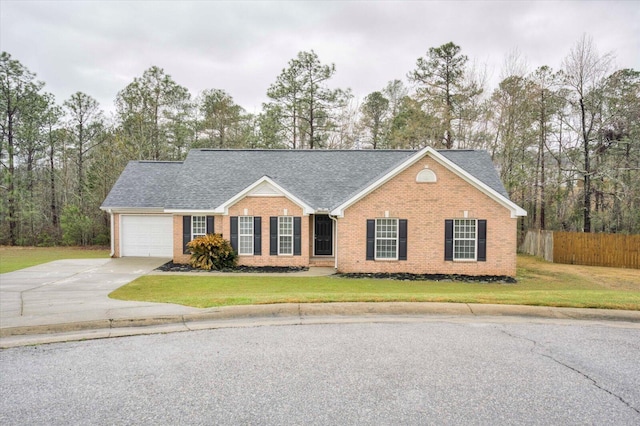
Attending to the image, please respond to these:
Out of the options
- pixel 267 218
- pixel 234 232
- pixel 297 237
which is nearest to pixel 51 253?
pixel 234 232

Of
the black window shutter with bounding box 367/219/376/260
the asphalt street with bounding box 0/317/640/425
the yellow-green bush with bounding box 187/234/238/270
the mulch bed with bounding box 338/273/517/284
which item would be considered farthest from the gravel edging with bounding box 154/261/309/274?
the asphalt street with bounding box 0/317/640/425

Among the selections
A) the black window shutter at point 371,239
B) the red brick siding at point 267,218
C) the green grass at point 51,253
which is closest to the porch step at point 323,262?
the red brick siding at point 267,218

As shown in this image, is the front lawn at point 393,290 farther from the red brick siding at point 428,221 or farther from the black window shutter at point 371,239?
the black window shutter at point 371,239

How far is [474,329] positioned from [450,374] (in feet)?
6.84

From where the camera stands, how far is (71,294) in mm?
10320

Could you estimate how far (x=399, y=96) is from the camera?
35406 millimetres

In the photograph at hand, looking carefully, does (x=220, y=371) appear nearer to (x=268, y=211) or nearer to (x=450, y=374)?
(x=450, y=374)

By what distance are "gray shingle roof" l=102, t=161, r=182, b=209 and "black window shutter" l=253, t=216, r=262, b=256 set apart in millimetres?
5836

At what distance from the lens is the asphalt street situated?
3807mm

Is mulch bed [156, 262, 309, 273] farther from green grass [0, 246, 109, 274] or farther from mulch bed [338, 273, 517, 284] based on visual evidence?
green grass [0, 246, 109, 274]

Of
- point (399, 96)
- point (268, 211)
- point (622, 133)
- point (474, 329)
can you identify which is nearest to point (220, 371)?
point (474, 329)

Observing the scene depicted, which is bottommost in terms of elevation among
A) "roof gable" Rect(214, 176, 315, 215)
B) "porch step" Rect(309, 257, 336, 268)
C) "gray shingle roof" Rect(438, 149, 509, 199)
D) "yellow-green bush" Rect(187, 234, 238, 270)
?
"porch step" Rect(309, 257, 336, 268)

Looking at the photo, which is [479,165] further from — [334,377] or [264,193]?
[334,377]

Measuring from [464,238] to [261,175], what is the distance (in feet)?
Result: 33.1
